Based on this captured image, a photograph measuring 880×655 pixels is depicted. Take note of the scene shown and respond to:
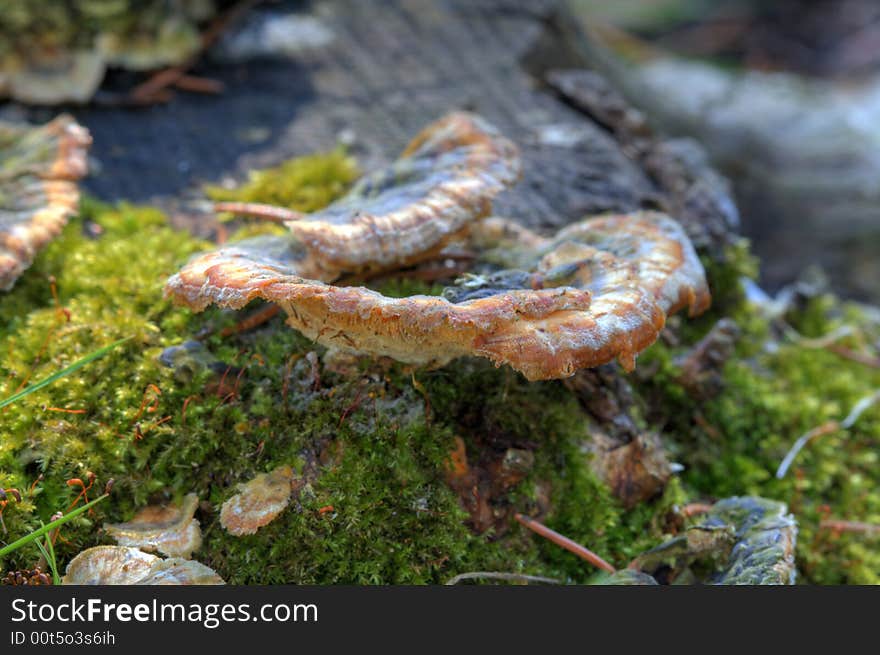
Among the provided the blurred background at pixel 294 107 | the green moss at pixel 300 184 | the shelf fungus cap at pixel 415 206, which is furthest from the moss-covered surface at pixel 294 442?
the blurred background at pixel 294 107

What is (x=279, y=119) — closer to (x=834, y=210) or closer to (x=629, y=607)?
(x=629, y=607)

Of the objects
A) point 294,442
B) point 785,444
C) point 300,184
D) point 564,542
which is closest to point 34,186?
point 300,184

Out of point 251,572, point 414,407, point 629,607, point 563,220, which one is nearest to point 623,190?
point 563,220

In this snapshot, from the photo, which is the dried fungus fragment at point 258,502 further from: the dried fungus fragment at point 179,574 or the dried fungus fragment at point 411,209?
the dried fungus fragment at point 411,209

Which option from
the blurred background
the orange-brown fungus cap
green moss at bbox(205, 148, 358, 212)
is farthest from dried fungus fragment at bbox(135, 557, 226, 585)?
the blurred background

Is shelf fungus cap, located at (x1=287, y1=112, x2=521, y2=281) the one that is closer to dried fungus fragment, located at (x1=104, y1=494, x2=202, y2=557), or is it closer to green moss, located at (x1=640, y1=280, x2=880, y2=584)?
dried fungus fragment, located at (x1=104, y1=494, x2=202, y2=557)

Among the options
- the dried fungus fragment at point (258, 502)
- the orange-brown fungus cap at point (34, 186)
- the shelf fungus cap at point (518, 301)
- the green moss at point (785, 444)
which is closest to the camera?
the shelf fungus cap at point (518, 301)
